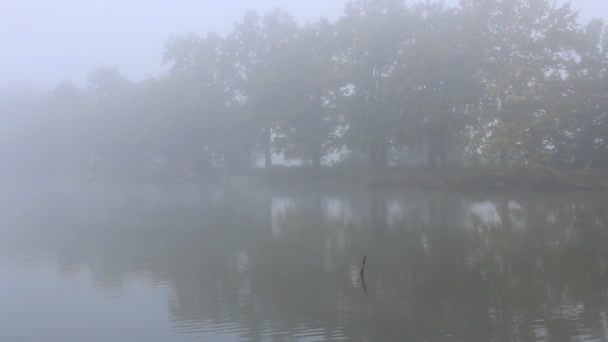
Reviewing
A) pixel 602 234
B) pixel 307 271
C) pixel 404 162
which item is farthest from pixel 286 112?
pixel 307 271

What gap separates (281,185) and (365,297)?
3490 centimetres

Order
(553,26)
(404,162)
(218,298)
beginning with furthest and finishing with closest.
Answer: (404,162)
(553,26)
(218,298)

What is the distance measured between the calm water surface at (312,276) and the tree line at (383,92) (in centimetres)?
1251

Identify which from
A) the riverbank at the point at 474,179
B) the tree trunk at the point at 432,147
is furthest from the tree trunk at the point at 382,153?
the tree trunk at the point at 432,147

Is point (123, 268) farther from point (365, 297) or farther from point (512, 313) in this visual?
point (512, 313)

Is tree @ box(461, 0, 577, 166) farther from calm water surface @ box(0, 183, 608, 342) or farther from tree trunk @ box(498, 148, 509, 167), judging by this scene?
calm water surface @ box(0, 183, 608, 342)

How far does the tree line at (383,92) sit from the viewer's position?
3756 centimetres

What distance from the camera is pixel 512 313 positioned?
10.4m

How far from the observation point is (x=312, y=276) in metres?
13.6

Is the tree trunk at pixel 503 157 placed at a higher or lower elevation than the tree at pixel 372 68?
lower

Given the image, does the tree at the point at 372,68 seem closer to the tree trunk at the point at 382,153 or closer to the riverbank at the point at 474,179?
the tree trunk at the point at 382,153

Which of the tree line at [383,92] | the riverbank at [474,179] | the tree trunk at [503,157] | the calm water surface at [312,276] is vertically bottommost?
the calm water surface at [312,276]

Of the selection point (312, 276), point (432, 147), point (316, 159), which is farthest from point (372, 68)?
point (312, 276)

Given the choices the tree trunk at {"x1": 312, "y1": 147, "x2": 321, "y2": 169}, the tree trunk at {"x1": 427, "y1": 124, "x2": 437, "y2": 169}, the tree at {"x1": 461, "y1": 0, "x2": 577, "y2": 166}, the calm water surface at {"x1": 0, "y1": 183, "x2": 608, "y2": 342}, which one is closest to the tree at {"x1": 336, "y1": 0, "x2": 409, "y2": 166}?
the tree trunk at {"x1": 427, "y1": 124, "x2": 437, "y2": 169}
